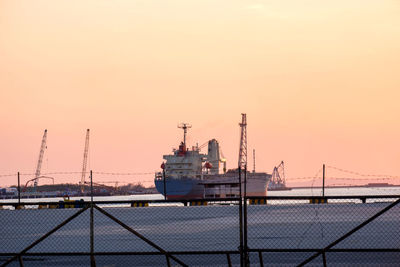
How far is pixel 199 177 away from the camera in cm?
15912

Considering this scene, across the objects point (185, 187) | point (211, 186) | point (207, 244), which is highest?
point (211, 186)

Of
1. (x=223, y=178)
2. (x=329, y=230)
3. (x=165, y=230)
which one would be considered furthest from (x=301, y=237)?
(x=223, y=178)

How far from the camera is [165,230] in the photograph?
32.8m

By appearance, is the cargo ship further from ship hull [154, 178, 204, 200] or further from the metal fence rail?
the metal fence rail

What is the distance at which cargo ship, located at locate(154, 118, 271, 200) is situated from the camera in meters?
148

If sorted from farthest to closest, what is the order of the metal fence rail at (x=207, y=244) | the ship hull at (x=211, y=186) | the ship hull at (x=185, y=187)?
the ship hull at (x=185, y=187) → the ship hull at (x=211, y=186) → the metal fence rail at (x=207, y=244)

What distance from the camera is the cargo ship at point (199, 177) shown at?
5846 inches

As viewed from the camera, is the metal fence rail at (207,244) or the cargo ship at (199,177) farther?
the cargo ship at (199,177)

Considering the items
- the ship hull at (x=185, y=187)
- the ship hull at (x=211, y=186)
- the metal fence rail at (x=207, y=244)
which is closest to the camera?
the metal fence rail at (x=207, y=244)

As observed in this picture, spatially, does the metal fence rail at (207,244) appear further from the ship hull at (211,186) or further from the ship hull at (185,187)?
the ship hull at (185,187)

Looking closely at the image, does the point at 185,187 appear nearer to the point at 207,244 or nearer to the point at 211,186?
the point at 211,186

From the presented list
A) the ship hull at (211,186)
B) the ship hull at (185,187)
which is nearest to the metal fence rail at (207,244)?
the ship hull at (211,186)

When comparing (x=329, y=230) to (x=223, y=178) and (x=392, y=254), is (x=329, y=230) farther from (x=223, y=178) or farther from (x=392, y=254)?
(x=223, y=178)

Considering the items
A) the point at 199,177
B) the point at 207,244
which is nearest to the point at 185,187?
the point at 199,177
